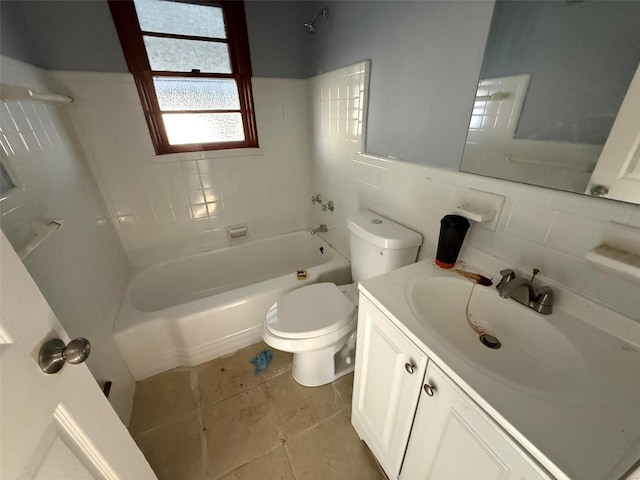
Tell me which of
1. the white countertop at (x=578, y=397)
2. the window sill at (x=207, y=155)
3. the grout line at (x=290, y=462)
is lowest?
the grout line at (x=290, y=462)

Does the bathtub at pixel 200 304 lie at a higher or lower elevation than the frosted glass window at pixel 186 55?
lower

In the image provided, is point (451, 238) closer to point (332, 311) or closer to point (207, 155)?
point (332, 311)

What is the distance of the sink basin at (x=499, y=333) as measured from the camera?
2.01 ft

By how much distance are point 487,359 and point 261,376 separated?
1.17 meters

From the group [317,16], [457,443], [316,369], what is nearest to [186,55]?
[317,16]

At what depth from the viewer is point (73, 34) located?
133 centimetres

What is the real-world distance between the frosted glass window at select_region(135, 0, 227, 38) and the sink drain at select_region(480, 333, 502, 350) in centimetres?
218

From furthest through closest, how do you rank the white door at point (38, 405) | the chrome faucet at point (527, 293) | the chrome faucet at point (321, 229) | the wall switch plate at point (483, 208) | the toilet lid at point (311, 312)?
the chrome faucet at point (321, 229)
the toilet lid at point (311, 312)
the wall switch plate at point (483, 208)
the chrome faucet at point (527, 293)
the white door at point (38, 405)

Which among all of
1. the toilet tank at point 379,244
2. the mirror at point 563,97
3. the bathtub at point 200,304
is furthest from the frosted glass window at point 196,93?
the mirror at point 563,97

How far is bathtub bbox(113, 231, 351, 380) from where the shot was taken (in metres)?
1.40

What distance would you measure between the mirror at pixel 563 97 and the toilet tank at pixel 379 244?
40 cm

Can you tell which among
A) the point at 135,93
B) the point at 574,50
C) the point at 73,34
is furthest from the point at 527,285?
the point at 73,34

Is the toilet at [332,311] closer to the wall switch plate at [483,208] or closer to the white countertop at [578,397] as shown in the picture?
the wall switch plate at [483,208]

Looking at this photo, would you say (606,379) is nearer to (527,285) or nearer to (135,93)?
(527,285)
